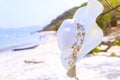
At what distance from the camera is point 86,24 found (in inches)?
44.4

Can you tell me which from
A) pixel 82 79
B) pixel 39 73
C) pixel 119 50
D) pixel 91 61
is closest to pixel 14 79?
pixel 39 73

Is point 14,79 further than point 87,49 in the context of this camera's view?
Yes

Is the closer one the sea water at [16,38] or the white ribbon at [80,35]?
Answer: the white ribbon at [80,35]

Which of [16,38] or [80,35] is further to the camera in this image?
[16,38]

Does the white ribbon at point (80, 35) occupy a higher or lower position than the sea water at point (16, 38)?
higher

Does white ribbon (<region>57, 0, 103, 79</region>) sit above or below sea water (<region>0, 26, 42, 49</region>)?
above

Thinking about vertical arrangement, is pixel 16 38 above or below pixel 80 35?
below

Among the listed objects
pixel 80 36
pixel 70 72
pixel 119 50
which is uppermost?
pixel 80 36

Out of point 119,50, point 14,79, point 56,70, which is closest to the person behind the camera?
point 14,79

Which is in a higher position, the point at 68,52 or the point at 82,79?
the point at 68,52

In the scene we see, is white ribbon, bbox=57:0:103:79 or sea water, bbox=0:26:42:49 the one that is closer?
white ribbon, bbox=57:0:103:79

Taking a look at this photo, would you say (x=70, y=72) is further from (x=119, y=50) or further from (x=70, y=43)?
(x=119, y=50)

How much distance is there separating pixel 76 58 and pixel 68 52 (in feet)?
0.10

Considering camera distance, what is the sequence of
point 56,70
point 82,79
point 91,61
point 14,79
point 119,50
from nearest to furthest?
point 82,79 < point 14,79 < point 56,70 < point 91,61 < point 119,50
